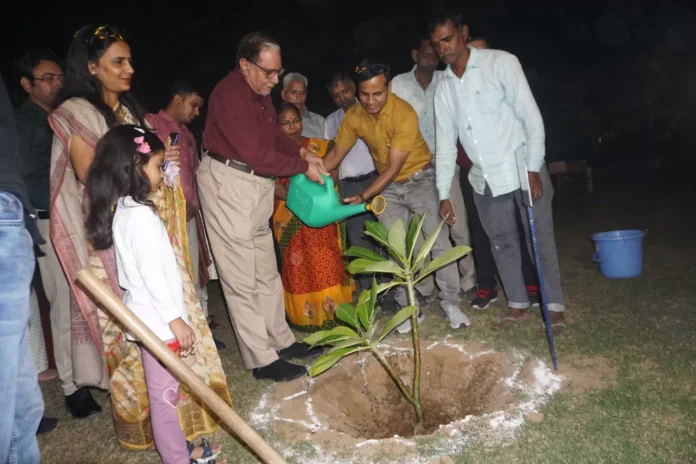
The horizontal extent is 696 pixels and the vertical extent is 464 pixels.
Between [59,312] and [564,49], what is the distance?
15.0 meters

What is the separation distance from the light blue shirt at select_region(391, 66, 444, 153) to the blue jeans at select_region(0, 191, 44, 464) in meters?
3.03

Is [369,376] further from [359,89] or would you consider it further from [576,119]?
[576,119]

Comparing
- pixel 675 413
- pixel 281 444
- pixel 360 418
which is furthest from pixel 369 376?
pixel 675 413

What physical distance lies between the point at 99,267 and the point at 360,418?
1608 millimetres

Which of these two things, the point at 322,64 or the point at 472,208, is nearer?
the point at 472,208

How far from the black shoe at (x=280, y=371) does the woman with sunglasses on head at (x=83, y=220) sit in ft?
1.85

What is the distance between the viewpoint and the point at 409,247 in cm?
281

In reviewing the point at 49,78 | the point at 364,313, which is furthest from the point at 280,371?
the point at 49,78

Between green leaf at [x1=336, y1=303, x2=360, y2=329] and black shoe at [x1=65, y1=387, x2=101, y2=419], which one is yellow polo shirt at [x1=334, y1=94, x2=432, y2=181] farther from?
black shoe at [x1=65, y1=387, x2=101, y2=419]

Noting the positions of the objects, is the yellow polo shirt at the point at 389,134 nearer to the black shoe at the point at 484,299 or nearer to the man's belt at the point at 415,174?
the man's belt at the point at 415,174

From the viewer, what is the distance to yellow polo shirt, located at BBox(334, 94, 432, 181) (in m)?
3.56

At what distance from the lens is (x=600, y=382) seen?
2.69 m

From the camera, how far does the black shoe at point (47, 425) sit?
113 inches

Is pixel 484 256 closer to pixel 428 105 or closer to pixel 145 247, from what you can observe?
pixel 428 105
